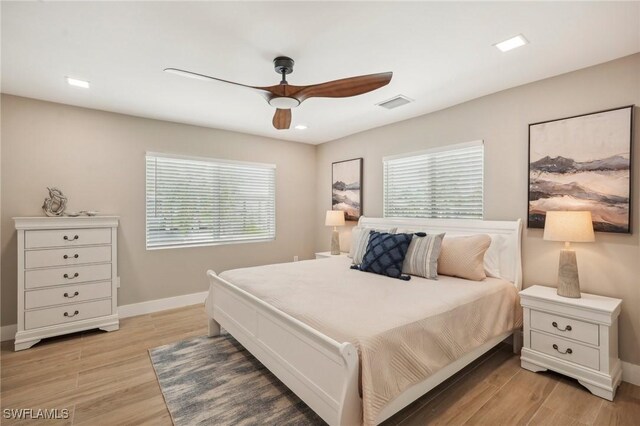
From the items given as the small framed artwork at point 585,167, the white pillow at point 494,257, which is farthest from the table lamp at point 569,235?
the white pillow at point 494,257

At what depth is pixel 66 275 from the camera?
10.3ft

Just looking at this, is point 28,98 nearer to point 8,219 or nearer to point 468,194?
point 8,219

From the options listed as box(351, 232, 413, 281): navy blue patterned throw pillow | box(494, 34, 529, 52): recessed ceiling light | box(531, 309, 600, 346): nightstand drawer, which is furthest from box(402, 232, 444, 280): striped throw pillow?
box(494, 34, 529, 52): recessed ceiling light

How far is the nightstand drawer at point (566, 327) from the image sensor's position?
223 cm

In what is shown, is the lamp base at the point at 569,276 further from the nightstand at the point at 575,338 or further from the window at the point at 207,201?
the window at the point at 207,201

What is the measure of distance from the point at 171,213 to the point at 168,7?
287 centimetres

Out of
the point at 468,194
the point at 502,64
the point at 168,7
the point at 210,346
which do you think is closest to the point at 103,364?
the point at 210,346

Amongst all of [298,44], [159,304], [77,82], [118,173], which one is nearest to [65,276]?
[159,304]

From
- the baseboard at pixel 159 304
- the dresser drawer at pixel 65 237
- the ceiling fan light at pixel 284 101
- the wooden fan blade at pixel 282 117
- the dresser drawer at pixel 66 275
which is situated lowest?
the baseboard at pixel 159 304

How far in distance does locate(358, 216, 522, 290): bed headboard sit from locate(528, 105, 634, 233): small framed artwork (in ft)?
→ 0.63

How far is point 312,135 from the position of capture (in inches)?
193

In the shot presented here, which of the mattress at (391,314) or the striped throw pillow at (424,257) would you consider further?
the striped throw pillow at (424,257)

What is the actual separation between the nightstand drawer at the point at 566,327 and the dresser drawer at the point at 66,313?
425 cm

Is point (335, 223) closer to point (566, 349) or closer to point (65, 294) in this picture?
point (566, 349)
